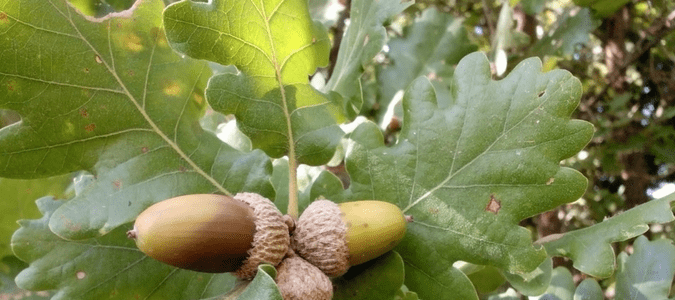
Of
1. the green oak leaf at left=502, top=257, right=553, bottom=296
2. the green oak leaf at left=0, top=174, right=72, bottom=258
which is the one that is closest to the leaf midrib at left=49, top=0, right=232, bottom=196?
the green oak leaf at left=502, top=257, right=553, bottom=296

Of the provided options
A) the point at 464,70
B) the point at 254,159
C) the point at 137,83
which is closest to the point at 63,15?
the point at 137,83

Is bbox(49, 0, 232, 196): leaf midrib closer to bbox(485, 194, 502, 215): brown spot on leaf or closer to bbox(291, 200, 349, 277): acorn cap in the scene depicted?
bbox(291, 200, 349, 277): acorn cap

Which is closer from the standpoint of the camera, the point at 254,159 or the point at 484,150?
the point at 484,150

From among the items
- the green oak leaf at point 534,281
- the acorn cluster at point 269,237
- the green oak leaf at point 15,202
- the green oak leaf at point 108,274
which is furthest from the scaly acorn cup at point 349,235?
the green oak leaf at point 15,202

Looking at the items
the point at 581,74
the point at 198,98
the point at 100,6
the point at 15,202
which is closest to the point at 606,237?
the point at 198,98

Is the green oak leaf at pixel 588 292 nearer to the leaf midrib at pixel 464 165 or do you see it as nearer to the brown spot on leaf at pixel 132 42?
the leaf midrib at pixel 464 165

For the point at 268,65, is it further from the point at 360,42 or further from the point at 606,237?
the point at 606,237

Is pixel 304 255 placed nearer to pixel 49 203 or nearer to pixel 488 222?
pixel 488 222
